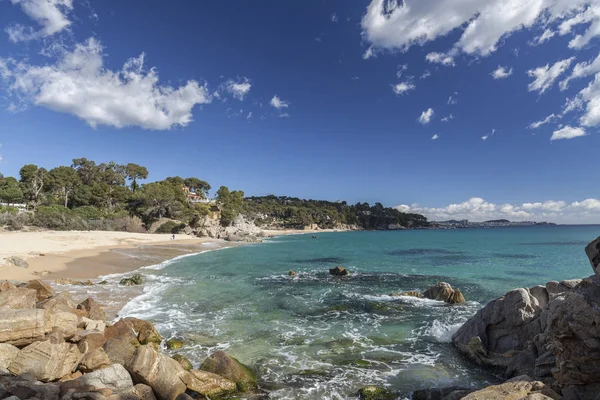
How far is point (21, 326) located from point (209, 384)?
5.06 m

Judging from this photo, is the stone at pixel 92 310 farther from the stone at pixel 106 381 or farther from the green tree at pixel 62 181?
the green tree at pixel 62 181

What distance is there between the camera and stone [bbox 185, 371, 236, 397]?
8.55 m

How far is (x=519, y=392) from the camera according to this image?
588 centimetres

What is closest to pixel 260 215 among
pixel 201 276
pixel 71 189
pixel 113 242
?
pixel 71 189

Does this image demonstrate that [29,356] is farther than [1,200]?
No

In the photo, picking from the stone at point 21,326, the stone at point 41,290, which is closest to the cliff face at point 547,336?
the stone at point 21,326

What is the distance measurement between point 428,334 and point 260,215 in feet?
503

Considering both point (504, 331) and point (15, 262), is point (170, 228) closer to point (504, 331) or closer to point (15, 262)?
point (15, 262)

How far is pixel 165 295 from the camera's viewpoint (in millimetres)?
19750

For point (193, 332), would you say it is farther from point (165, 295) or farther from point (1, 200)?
point (1, 200)

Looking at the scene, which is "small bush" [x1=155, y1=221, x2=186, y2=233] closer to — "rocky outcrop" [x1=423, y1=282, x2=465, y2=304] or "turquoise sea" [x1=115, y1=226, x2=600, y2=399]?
"turquoise sea" [x1=115, y1=226, x2=600, y2=399]

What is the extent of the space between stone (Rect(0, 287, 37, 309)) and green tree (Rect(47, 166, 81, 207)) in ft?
268

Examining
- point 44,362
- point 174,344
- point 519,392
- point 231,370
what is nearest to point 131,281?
point 174,344

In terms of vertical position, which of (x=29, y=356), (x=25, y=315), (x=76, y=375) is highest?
(x=25, y=315)
